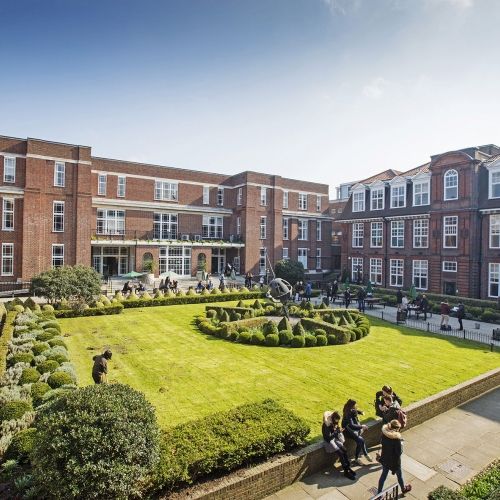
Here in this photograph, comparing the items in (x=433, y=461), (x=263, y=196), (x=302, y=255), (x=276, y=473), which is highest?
(x=263, y=196)

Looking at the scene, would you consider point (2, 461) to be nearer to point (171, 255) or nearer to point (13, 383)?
point (13, 383)

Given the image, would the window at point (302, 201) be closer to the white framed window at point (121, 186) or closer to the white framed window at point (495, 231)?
the white framed window at point (121, 186)

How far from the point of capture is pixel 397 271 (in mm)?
36281

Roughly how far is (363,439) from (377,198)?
34.1 metres

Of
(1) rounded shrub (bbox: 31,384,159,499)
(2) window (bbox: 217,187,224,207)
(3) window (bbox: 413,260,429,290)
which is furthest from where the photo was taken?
(2) window (bbox: 217,187,224,207)

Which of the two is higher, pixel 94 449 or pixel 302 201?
pixel 302 201

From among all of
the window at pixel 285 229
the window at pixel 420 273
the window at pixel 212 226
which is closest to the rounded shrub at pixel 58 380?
the window at pixel 420 273

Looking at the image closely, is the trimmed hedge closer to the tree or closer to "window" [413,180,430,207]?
the tree

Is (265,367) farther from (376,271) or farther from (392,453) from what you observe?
(376,271)

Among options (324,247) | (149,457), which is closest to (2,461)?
(149,457)

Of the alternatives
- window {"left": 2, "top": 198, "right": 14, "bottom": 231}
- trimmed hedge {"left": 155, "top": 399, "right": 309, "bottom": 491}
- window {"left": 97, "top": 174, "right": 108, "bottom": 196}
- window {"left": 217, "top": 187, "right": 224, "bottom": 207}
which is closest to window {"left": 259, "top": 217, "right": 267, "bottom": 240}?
window {"left": 217, "top": 187, "right": 224, "bottom": 207}

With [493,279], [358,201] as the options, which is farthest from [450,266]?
[358,201]

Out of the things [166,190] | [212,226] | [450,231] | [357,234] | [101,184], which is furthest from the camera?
[212,226]

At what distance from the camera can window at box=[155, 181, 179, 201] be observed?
42.3 meters
